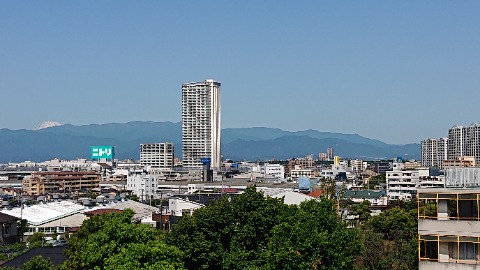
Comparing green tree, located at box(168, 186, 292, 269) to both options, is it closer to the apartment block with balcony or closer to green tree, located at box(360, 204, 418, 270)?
green tree, located at box(360, 204, 418, 270)

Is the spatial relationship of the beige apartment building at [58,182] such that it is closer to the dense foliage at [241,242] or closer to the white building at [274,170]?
the white building at [274,170]

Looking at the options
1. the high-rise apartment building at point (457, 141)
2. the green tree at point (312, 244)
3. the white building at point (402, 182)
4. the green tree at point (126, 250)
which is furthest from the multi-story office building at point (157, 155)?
the green tree at point (126, 250)

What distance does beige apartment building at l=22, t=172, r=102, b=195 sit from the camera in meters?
116

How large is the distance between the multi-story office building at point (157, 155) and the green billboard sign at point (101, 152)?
49.2 feet

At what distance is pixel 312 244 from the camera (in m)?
19.2

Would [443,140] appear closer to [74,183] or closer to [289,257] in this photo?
[74,183]

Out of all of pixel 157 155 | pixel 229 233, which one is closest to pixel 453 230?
pixel 229 233

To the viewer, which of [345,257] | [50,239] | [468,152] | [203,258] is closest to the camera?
[345,257]

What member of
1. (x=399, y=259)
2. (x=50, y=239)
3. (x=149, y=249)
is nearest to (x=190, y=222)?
(x=149, y=249)

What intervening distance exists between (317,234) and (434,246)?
342 cm

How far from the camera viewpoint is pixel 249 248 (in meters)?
23.2

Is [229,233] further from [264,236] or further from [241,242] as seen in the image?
[264,236]

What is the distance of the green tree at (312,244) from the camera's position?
1911 centimetres

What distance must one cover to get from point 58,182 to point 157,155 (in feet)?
252
